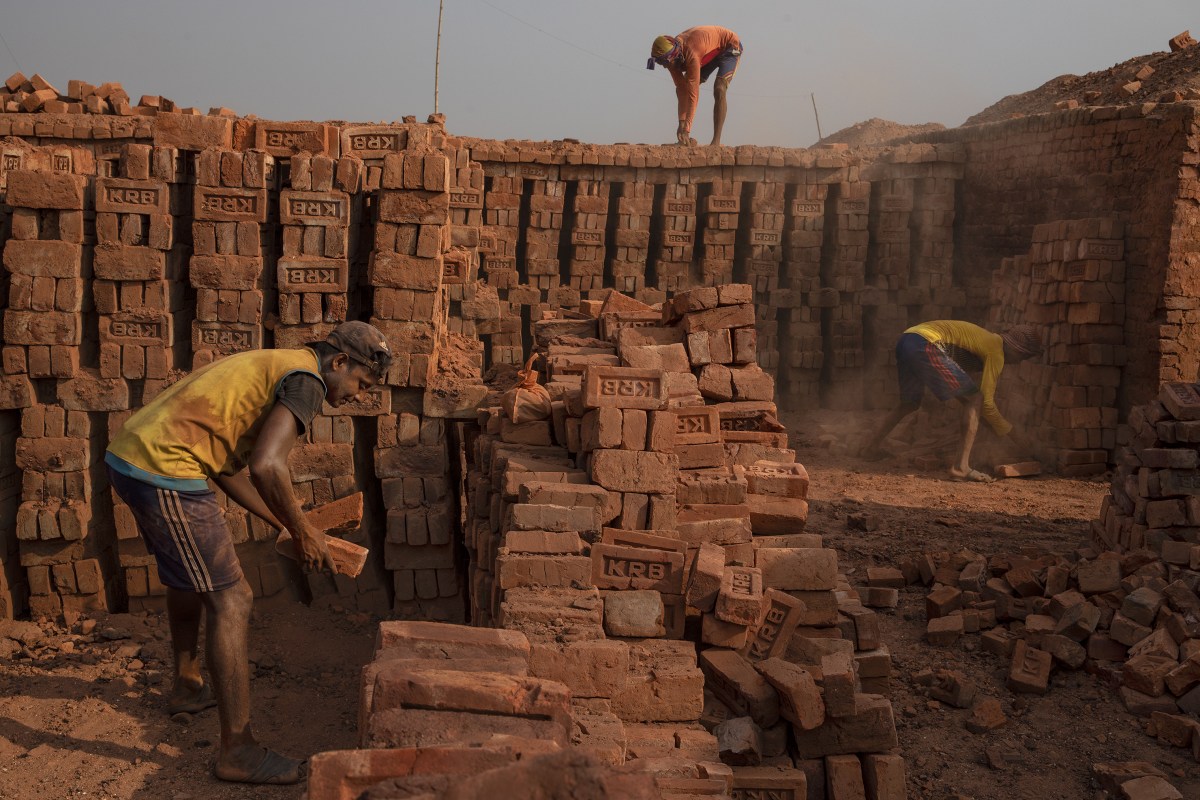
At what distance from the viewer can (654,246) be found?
15.8 meters

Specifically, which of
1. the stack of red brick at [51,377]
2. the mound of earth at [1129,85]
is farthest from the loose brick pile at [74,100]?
the mound of earth at [1129,85]

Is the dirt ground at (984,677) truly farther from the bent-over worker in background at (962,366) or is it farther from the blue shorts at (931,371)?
the blue shorts at (931,371)

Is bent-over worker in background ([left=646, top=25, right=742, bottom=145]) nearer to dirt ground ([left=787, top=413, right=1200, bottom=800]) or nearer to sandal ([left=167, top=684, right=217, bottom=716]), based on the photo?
dirt ground ([left=787, top=413, right=1200, bottom=800])

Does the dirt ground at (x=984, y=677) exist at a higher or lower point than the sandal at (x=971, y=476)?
lower

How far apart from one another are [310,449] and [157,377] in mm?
1210

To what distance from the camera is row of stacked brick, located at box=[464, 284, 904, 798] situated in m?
4.95

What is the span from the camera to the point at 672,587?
5625 mm

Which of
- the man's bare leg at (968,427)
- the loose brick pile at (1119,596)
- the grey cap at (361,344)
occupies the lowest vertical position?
the loose brick pile at (1119,596)

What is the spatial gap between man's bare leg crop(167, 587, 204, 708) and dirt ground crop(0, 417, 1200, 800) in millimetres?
156

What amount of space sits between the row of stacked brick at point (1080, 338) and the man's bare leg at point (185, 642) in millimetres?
9590

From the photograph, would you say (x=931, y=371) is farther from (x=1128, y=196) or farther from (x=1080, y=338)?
(x=1128, y=196)

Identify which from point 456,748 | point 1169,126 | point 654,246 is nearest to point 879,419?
point 654,246

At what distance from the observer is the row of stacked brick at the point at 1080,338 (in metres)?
11.8

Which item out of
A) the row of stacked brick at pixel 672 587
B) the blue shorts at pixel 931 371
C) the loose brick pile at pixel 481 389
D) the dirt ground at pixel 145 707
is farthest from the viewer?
the blue shorts at pixel 931 371
